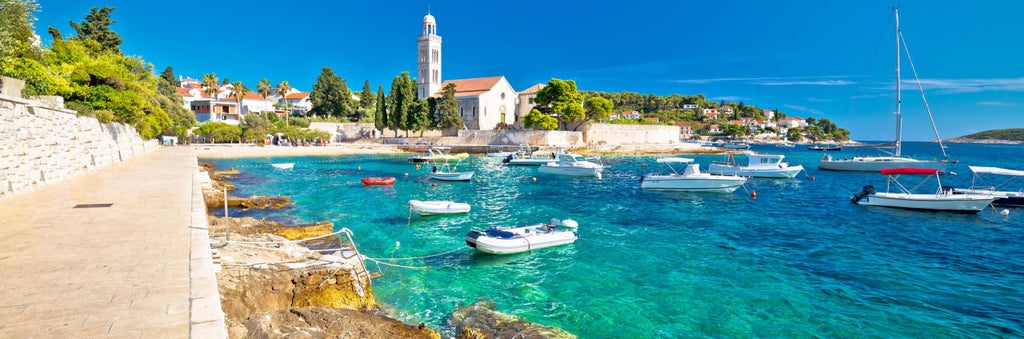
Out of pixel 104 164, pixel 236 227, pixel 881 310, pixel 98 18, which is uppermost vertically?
pixel 98 18

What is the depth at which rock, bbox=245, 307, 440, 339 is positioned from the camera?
6.34 meters

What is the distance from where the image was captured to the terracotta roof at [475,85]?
83.2m

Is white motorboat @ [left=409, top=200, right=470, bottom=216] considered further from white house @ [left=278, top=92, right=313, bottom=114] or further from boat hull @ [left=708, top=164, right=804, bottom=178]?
white house @ [left=278, top=92, right=313, bottom=114]

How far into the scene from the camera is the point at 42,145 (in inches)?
577

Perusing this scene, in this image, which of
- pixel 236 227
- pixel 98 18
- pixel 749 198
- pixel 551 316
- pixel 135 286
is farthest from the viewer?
pixel 98 18

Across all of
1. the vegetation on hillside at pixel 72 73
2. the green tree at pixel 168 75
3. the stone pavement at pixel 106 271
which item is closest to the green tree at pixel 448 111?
the vegetation on hillside at pixel 72 73

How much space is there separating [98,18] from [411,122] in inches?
1547

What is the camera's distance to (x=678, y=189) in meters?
30.4

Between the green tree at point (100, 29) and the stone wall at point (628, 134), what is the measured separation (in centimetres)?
6125

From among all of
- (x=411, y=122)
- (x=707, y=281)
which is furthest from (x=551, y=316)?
(x=411, y=122)

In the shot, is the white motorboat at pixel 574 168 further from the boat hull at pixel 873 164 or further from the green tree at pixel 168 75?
the green tree at pixel 168 75

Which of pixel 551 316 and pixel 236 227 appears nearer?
pixel 551 316

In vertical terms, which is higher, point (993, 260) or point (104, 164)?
point (104, 164)

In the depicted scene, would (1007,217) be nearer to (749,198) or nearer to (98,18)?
(749,198)
